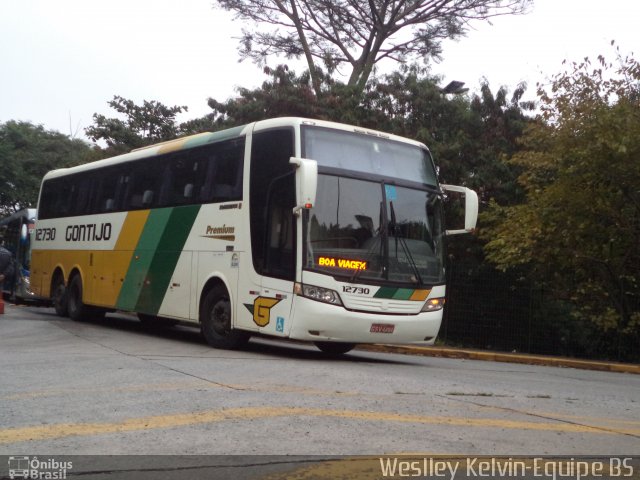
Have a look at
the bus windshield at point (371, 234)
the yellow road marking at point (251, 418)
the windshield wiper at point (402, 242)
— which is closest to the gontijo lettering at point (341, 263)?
the bus windshield at point (371, 234)

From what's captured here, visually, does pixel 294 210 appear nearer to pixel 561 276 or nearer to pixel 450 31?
pixel 561 276

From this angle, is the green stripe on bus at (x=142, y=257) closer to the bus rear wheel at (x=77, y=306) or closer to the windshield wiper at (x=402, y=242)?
the bus rear wheel at (x=77, y=306)

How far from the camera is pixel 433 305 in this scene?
11.6 m

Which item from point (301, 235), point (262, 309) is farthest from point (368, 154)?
point (262, 309)

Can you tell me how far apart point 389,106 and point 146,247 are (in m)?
12.0

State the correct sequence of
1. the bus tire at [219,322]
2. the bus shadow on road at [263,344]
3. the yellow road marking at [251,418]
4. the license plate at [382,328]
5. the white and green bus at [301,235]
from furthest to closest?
the bus shadow on road at [263,344] < the bus tire at [219,322] < the license plate at [382,328] < the white and green bus at [301,235] < the yellow road marking at [251,418]

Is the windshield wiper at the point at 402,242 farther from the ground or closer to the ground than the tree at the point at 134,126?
closer to the ground

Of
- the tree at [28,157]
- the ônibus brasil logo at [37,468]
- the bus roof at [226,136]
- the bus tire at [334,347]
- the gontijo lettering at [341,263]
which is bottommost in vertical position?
the ônibus brasil logo at [37,468]

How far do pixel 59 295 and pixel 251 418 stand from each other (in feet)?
45.9

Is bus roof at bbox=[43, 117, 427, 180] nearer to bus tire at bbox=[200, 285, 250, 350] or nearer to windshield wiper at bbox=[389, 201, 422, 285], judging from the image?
windshield wiper at bbox=[389, 201, 422, 285]

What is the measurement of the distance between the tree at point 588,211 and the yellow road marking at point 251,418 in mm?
9150

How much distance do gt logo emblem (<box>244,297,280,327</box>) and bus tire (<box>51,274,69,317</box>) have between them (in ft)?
29.1

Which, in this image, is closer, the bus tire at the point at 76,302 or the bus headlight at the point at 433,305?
the bus headlight at the point at 433,305

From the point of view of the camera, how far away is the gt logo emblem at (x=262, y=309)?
36.0 feet
